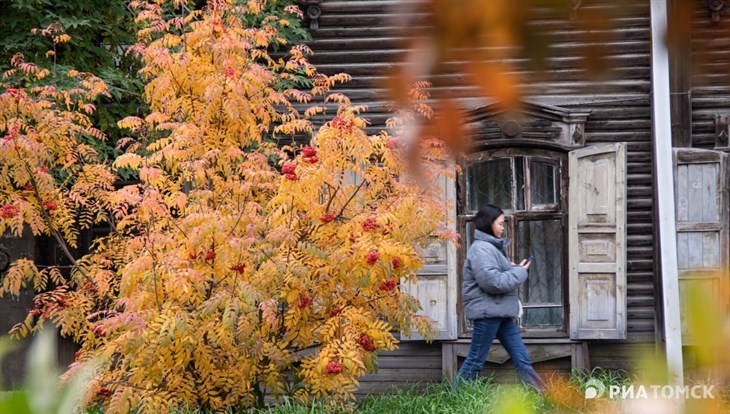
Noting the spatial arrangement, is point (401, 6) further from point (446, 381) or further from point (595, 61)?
point (446, 381)

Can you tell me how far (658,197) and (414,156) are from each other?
687cm

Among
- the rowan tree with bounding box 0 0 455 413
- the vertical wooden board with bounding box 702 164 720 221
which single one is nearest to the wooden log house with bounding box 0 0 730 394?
the vertical wooden board with bounding box 702 164 720 221

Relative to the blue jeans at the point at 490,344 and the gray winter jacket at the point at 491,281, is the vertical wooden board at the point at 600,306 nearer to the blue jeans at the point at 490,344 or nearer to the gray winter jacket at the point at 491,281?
the blue jeans at the point at 490,344

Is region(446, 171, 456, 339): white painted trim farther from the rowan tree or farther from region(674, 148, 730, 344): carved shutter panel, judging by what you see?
the rowan tree

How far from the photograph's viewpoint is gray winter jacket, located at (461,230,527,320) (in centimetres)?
688

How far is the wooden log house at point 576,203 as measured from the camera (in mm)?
8359

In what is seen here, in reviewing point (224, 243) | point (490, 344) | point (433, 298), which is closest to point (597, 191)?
point (433, 298)

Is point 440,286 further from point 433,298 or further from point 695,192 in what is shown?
point 695,192

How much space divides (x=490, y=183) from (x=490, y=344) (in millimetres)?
2191

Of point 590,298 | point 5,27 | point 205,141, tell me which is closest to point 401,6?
point 205,141

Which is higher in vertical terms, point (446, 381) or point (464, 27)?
point (464, 27)

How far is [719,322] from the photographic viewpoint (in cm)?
119

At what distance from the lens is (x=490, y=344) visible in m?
6.96

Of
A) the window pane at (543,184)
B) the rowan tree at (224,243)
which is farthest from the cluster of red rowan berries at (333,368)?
the window pane at (543,184)
